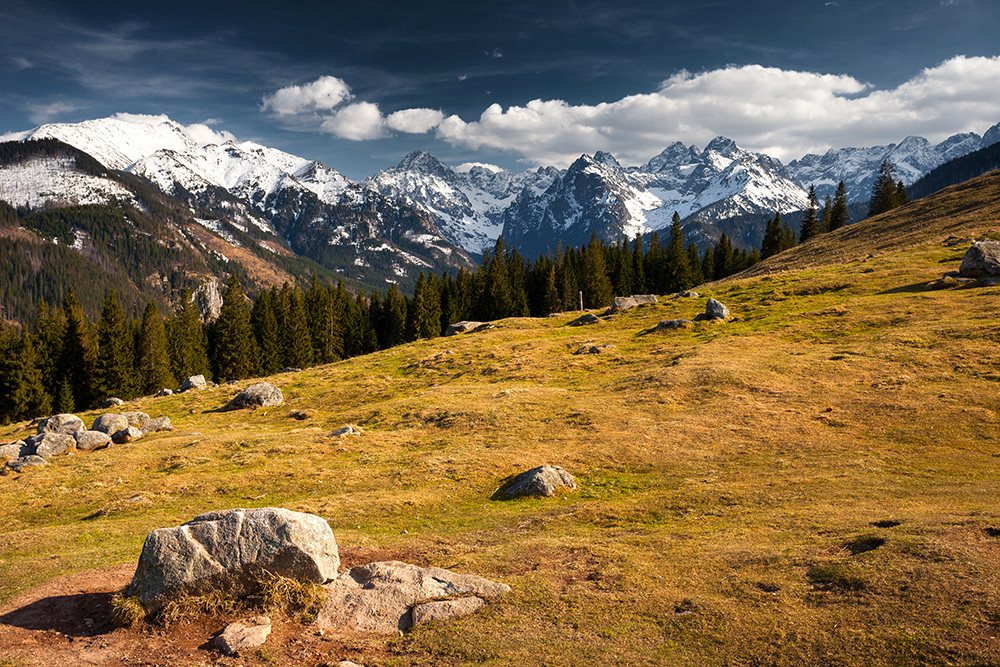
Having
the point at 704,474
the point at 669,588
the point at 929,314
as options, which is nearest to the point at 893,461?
the point at 704,474

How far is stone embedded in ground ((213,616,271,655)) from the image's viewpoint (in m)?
11.2

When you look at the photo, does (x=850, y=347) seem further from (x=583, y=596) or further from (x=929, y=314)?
(x=583, y=596)

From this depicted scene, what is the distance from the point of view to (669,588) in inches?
487

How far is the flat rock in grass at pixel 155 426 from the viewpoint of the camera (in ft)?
141

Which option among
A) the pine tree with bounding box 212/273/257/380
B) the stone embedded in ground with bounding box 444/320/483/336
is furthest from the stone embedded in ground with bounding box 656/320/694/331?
the pine tree with bounding box 212/273/257/380

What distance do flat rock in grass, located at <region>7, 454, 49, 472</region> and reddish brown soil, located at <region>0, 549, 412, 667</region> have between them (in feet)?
84.7

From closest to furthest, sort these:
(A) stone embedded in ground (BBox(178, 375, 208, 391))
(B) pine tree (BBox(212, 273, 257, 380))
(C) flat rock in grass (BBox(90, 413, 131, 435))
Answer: (C) flat rock in grass (BBox(90, 413, 131, 435))
(A) stone embedded in ground (BBox(178, 375, 208, 391))
(B) pine tree (BBox(212, 273, 257, 380))

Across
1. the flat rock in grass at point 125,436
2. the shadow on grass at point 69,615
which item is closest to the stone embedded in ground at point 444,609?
the shadow on grass at point 69,615

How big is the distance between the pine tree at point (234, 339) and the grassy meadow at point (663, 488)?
4108 cm

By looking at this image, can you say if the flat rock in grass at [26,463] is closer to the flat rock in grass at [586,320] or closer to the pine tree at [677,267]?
the flat rock in grass at [586,320]

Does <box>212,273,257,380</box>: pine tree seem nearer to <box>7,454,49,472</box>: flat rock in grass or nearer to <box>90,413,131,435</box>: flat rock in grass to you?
<box>90,413,131,435</box>: flat rock in grass

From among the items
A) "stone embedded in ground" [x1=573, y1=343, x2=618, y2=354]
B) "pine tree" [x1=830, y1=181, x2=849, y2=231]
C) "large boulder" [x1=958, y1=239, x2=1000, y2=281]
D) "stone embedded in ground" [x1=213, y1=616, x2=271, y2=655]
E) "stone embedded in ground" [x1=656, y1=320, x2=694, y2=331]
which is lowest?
"stone embedded in ground" [x1=213, y1=616, x2=271, y2=655]

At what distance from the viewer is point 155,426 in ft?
143

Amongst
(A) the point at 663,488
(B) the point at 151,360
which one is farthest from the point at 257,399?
(B) the point at 151,360
